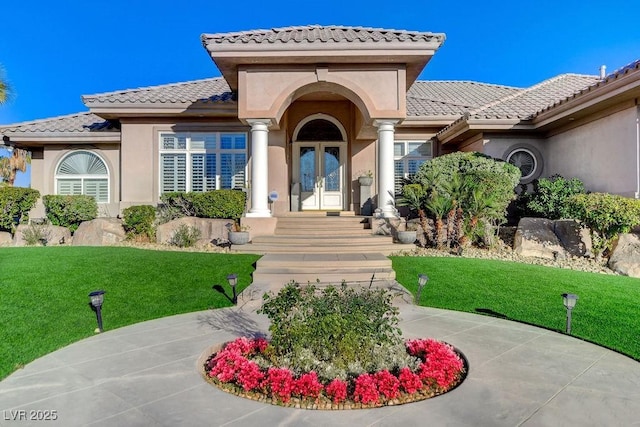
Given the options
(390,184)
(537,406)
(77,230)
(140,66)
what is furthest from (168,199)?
(140,66)

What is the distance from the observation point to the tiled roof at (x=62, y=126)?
1415 centimetres

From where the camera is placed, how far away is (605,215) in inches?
369

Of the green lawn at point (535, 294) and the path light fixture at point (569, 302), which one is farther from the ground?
the path light fixture at point (569, 302)

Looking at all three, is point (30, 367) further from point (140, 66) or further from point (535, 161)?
point (140, 66)

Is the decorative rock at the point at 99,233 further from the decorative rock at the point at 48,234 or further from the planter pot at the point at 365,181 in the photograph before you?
the planter pot at the point at 365,181

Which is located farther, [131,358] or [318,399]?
[131,358]

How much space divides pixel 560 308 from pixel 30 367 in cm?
754

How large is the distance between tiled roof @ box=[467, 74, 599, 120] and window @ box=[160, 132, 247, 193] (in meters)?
8.54

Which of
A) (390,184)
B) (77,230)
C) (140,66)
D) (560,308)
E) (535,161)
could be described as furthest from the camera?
(140,66)

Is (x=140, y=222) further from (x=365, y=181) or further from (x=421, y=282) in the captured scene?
(x=421, y=282)

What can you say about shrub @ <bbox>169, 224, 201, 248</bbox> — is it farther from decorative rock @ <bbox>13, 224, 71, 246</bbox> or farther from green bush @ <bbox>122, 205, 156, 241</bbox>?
decorative rock @ <bbox>13, 224, 71, 246</bbox>

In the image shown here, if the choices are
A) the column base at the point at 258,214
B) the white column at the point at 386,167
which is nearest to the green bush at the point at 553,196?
the white column at the point at 386,167

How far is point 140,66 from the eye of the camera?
35.6m

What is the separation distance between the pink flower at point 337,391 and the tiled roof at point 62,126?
14144 mm
